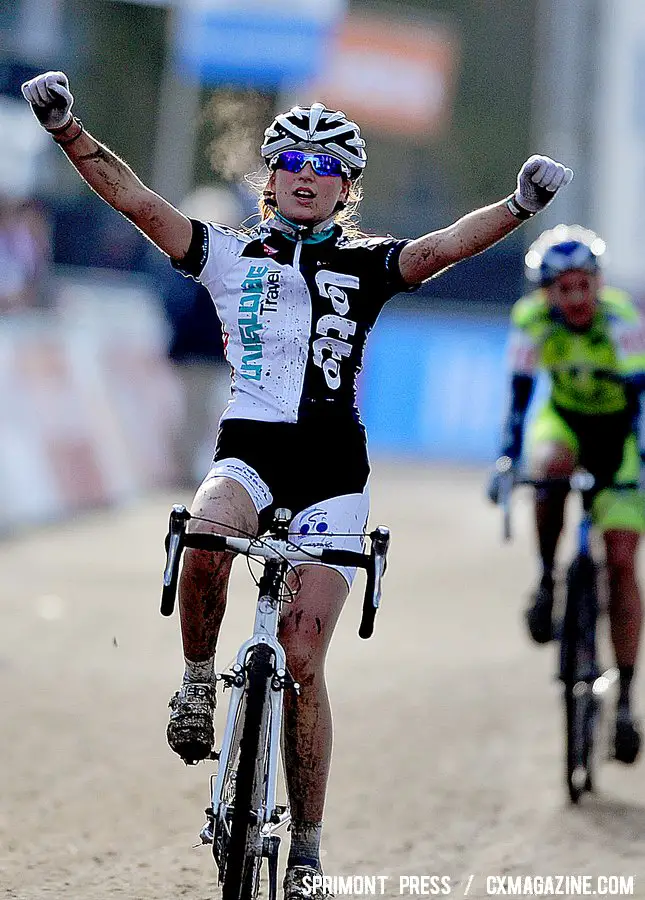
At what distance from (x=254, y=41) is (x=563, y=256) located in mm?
14708

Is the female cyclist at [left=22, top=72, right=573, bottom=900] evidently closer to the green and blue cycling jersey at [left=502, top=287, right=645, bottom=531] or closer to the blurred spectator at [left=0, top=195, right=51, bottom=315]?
the green and blue cycling jersey at [left=502, top=287, right=645, bottom=531]

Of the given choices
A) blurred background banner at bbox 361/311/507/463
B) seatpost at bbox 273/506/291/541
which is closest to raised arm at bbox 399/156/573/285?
seatpost at bbox 273/506/291/541

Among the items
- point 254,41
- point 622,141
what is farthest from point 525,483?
point 622,141

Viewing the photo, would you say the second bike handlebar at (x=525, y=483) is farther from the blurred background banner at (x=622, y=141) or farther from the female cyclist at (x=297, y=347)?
the blurred background banner at (x=622, y=141)

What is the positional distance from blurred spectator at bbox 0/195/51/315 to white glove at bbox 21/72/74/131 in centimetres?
993

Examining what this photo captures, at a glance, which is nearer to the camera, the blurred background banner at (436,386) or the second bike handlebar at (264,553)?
the second bike handlebar at (264,553)

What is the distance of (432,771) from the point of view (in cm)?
775

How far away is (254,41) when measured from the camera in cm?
2136

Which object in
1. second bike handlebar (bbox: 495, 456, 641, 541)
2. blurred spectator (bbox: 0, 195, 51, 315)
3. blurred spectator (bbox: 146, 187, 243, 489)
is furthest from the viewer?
blurred spectator (bbox: 146, 187, 243, 489)

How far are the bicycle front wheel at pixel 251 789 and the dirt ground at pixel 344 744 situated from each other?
955 mm

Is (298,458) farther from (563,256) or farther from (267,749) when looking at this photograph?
(563,256)

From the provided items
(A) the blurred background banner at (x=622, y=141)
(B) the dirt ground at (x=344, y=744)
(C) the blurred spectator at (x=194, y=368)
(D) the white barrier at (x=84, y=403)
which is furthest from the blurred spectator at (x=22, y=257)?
(A) the blurred background banner at (x=622, y=141)

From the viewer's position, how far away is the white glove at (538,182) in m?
4.90

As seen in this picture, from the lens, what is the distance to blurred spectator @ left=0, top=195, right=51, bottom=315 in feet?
49.7
